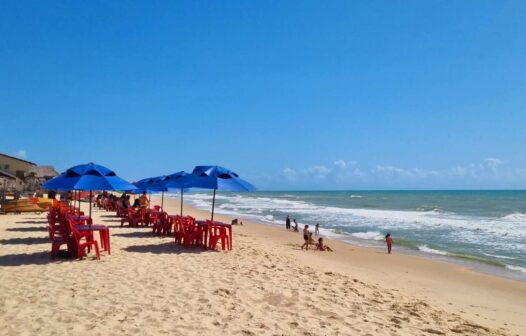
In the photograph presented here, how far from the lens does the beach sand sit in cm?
462

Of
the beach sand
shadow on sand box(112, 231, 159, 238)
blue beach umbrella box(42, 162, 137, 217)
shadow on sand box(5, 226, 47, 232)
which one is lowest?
the beach sand

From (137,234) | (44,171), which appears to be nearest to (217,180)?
(137,234)

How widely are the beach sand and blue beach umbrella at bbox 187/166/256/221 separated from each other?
1.44 meters

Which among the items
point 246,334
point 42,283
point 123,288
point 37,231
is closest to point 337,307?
point 246,334

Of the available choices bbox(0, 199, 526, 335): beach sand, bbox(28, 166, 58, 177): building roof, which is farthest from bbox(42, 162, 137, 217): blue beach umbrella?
bbox(28, 166, 58, 177): building roof

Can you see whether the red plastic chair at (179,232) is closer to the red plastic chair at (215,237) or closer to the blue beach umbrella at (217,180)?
the red plastic chair at (215,237)

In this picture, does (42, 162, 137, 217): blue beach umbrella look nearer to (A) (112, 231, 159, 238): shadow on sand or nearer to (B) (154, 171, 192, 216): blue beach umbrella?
(B) (154, 171, 192, 216): blue beach umbrella

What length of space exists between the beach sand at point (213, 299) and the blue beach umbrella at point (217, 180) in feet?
4.74

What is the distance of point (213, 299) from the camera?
18.1 feet

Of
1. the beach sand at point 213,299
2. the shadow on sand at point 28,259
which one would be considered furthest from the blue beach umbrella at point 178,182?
the shadow on sand at point 28,259

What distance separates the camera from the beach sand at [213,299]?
4617mm

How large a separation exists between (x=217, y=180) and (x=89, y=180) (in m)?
2.68

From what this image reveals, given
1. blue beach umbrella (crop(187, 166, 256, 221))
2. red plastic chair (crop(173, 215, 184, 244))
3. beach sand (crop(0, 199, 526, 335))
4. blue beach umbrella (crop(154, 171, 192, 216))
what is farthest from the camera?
blue beach umbrella (crop(154, 171, 192, 216))

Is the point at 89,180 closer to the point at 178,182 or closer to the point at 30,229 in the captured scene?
the point at 178,182
